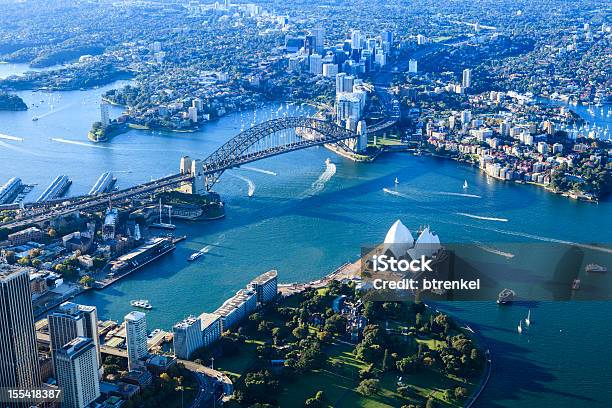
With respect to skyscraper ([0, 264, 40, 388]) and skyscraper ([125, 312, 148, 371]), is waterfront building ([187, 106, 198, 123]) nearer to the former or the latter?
skyscraper ([125, 312, 148, 371])

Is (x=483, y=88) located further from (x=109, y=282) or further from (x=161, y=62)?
(x=109, y=282)

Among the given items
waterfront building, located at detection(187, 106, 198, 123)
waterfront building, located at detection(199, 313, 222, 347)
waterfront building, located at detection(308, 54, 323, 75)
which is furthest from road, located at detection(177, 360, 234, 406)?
waterfront building, located at detection(308, 54, 323, 75)

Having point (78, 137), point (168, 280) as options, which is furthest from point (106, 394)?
point (78, 137)

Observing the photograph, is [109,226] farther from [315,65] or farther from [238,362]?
[315,65]

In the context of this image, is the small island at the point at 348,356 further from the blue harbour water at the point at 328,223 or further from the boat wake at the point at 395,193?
the boat wake at the point at 395,193

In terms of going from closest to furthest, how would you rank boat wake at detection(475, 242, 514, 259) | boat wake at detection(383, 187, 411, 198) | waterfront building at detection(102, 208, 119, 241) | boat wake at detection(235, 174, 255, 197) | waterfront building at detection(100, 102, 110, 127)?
boat wake at detection(475, 242, 514, 259) → waterfront building at detection(102, 208, 119, 241) → boat wake at detection(235, 174, 255, 197) → boat wake at detection(383, 187, 411, 198) → waterfront building at detection(100, 102, 110, 127)
